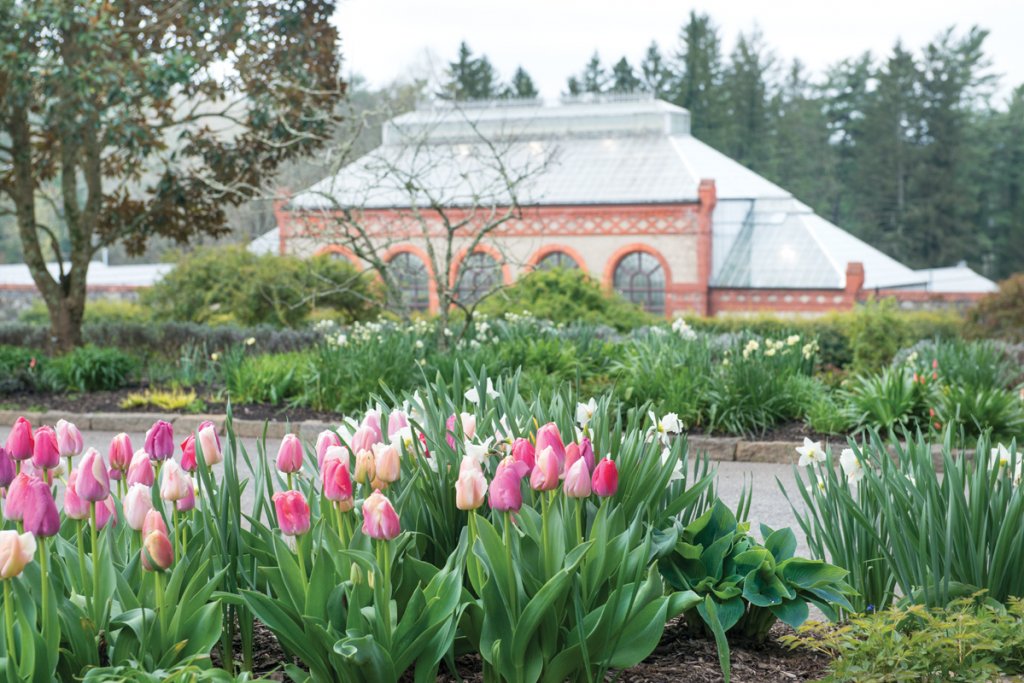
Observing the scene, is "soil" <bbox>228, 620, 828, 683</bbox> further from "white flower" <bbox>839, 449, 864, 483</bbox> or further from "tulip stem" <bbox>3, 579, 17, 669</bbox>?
"tulip stem" <bbox>3, 579, 17, 669</bbox>

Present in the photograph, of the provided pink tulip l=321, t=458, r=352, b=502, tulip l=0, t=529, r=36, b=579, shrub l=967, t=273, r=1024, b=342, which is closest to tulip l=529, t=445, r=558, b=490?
pink tulip l=321, t=458, r=352, b=502

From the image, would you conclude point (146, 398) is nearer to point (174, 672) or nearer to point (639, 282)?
point (174, 672)

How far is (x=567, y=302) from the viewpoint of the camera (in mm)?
19562

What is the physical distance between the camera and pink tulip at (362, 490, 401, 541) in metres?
2.52

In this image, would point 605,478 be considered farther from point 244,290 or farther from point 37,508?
point 244,290

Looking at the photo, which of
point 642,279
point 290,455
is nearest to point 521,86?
point 642,279

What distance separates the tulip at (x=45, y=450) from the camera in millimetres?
3014

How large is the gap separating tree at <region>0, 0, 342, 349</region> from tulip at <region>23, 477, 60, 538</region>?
10506mm

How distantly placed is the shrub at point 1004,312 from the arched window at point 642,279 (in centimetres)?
1504

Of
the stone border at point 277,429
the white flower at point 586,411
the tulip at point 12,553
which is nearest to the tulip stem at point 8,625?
the tulip at point 12,553

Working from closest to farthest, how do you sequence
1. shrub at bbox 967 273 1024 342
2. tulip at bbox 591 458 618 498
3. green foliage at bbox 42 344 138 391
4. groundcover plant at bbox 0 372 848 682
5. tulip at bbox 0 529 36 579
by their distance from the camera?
tulip at bbox 0 529 36 579
groundcover plant at bbox 0 372 848 682
tulip at bbox 591 458 618 498
green foliage at bbox 42 344 138 391
shrub at bbox 967 273 1024 342

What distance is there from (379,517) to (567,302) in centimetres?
1712

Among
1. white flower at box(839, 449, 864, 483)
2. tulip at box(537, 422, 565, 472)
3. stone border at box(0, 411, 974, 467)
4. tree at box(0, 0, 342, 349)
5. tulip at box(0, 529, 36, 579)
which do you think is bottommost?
stone border at box(0, 411, 974, 467)

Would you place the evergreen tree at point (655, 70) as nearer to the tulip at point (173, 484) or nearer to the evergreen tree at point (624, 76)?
the evergreen tree at point (624, 76)
